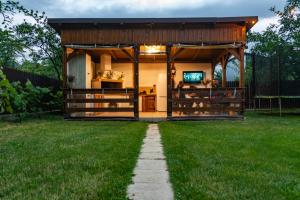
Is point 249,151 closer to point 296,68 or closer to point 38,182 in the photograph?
point 38,182

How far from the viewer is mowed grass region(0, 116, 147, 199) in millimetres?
2791

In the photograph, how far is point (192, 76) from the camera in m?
16.4

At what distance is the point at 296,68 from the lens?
14.3m

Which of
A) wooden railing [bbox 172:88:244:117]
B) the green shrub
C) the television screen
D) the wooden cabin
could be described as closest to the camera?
the green shrub

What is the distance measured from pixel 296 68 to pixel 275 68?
193 cm

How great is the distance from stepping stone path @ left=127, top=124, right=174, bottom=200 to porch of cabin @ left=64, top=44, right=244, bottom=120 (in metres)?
6.73

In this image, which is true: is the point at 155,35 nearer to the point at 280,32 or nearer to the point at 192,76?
the point at 192,76

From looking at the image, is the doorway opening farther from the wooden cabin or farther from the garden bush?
the wooden cabin

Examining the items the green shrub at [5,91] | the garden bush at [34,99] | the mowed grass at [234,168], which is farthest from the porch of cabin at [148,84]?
the green shrub at [5,91]

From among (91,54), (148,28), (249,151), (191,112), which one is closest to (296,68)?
(191,112)

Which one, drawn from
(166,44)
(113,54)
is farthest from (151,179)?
(113,54)

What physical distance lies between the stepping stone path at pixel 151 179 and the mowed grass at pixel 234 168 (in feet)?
0.26

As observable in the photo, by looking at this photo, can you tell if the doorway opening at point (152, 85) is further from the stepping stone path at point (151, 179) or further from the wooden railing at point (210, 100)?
the stepping stone path at point (151, 179)

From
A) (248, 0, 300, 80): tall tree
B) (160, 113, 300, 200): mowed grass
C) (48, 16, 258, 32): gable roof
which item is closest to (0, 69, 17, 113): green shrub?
(160, 113, 300, 200): mowed grass
